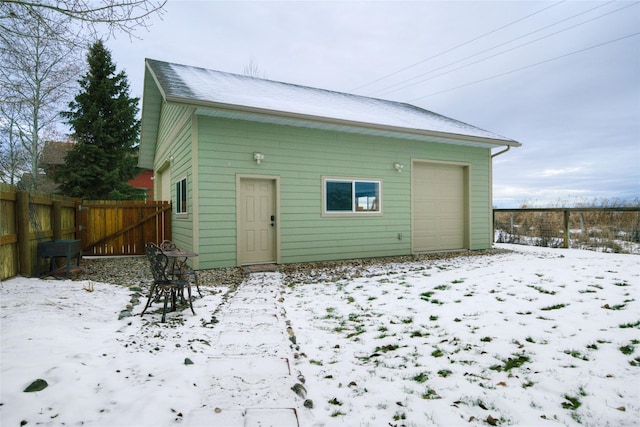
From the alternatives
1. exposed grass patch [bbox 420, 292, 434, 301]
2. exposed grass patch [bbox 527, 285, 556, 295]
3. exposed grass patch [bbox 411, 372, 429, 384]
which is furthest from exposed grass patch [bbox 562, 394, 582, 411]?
exposed grass patch [bbox 527, 285, 556, 295]

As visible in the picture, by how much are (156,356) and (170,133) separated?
7.30 m

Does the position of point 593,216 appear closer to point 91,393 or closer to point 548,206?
point 548,206

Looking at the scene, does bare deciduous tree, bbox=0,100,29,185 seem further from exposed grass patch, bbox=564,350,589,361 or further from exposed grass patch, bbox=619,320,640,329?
exposed grass patch, bbox=619,320,640,329

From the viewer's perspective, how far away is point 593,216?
9391mm

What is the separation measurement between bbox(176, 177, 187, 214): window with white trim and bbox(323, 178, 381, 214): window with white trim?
312cm

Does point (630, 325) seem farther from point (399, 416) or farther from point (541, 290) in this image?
point (399, 416)

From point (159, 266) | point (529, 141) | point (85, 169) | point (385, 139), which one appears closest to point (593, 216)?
point (529, 141)

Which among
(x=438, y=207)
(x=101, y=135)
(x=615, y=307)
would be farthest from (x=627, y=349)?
(x=101, y=135)

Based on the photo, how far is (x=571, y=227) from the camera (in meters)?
9.86

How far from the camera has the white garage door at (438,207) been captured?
936 cm

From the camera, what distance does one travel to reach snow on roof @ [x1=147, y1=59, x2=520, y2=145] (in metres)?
6.65

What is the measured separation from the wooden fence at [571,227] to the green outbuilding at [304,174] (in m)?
1.70

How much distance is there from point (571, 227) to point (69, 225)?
13.4m

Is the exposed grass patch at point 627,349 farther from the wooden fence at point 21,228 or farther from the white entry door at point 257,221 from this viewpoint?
the wooden fence at point 21,228
